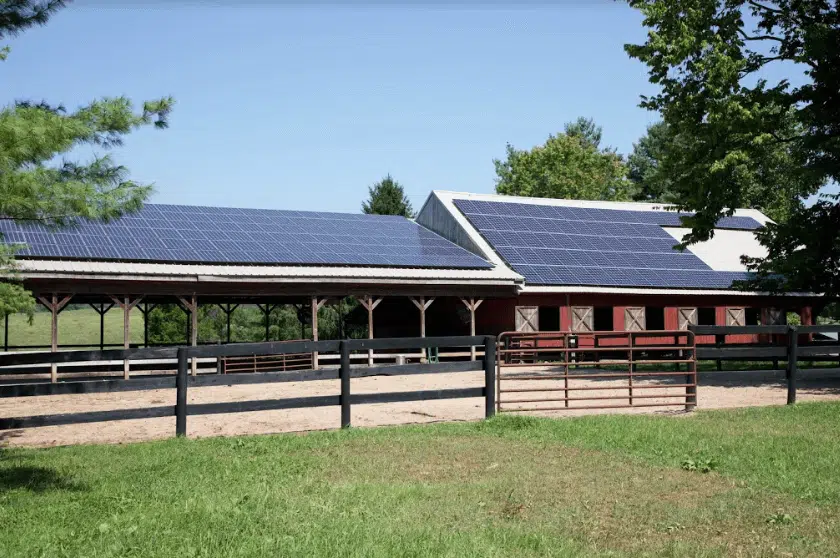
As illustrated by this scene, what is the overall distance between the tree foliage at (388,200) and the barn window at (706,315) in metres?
Result: 29.5

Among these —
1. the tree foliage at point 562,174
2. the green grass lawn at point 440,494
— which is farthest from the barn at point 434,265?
the tree foliage at point 562,174

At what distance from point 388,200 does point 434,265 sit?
31641 mm

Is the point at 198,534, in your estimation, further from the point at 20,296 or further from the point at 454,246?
the point at 454,246

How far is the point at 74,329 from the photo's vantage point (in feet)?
214

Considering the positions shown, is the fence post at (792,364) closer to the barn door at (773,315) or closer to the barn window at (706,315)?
the barn window at (706,315)

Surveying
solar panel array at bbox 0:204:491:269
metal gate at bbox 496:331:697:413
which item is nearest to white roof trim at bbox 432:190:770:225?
solar panel array at bbox 0:204:491:269

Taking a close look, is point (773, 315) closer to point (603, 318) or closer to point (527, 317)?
point (603, 318)

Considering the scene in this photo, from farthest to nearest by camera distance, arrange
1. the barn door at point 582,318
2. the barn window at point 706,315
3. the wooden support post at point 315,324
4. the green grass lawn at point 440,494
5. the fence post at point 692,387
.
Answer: the barn window at point 706,315, the barn door at point 582,318, the wooden support post at point 315,324, the fence post at point 692,387, the green grass lawn at point 440,494

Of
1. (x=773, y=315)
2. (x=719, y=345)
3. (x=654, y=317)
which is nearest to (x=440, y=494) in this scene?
(x=719, y=345)

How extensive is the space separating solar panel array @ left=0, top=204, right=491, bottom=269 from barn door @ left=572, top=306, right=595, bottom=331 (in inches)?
141

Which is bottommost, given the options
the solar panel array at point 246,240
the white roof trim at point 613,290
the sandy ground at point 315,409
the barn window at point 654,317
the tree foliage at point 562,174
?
the sandy ground at point 315,409

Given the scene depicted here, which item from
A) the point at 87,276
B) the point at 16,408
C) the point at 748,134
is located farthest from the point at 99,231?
the point at 748,134

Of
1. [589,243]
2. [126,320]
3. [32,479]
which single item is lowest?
[32,479]

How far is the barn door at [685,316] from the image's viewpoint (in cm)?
3153
